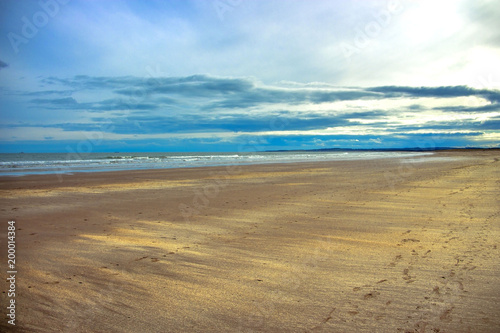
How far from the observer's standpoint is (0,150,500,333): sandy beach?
365 centimetres

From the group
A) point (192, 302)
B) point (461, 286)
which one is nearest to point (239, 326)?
point (192, 302)

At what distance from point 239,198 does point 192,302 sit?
8654mm

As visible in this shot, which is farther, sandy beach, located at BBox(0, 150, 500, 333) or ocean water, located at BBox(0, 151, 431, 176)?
ocean water, located at BBox(0, 151, 431, 176)

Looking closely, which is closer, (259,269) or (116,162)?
(259,269)

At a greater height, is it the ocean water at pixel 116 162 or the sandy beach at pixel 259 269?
the ocean water at pixel 116 162

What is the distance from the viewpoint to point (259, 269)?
5121 millimetres

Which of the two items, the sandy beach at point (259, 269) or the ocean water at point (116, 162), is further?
the ocean water at point (116, 162)

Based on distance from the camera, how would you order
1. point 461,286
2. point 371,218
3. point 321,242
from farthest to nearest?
point 371,218 → point 321,242 → point 461,286

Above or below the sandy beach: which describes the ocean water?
above

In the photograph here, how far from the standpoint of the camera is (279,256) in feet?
18.9

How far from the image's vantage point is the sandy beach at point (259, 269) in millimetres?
3646

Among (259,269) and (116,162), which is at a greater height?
(116,162)

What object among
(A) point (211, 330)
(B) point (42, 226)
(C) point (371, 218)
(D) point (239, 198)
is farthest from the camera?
(D) point (239, 198)

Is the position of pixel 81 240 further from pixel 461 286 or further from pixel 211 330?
pixel 461 286
